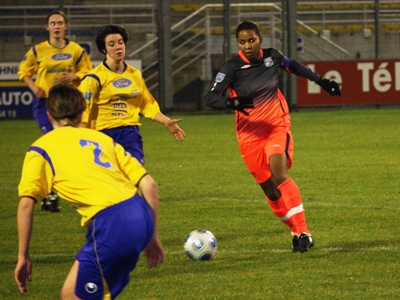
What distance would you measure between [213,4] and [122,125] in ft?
59.9

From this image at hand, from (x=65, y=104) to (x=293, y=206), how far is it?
12.1 ft

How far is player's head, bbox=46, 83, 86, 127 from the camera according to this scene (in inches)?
172

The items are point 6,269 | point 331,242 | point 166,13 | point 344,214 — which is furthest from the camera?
point 166,13

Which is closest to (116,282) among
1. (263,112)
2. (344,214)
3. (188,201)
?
(263,112)

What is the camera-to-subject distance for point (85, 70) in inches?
428

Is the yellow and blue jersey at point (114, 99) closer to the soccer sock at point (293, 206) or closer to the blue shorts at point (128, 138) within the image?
the blue shorts at point (128, 138)

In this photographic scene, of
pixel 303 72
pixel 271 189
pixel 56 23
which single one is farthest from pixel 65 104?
pixel 56 23

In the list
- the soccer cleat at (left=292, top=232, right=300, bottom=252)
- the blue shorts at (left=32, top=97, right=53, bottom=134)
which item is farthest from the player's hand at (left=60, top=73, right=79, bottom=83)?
the soccer cleat at (left=292, top=232, right=300, bottom=252)

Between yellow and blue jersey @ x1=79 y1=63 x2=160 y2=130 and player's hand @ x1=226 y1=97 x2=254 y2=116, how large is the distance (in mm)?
1037

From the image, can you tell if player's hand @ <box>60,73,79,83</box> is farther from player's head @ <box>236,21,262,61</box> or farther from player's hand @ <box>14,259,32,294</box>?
player's hand @ <box>14,259,32,294</box>

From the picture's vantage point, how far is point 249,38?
7.93m

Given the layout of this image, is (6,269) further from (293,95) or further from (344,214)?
(293,95)

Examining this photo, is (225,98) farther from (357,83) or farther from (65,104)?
(357,83)

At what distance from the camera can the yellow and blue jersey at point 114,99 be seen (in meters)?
8.31
